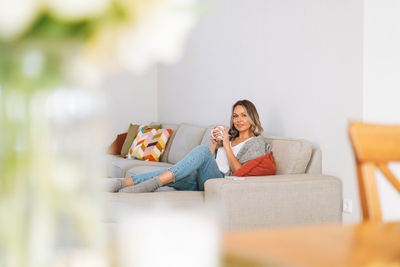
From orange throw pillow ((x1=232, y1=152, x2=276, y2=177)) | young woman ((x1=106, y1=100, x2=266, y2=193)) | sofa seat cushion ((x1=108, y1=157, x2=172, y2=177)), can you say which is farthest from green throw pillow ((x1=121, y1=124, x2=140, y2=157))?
orange throw pillow ((x1=232, y1=152, x2=276, y2=177))

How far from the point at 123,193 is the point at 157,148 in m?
2.33

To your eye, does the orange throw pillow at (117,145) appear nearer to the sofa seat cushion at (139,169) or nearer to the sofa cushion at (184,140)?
the sofa cushion at (184,140)

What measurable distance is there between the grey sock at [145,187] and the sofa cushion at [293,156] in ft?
2.75

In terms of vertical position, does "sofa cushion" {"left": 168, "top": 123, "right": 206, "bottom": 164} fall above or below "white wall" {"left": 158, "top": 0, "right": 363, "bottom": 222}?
below

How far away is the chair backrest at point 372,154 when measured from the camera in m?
1.25

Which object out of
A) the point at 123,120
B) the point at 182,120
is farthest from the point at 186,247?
the point at 123,120

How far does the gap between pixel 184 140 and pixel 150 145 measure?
2.05 ft

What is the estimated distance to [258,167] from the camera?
3.30 m

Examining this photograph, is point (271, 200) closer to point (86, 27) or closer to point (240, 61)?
point (240, 61)

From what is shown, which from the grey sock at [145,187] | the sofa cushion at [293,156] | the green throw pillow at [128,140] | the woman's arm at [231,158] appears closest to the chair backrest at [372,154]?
the sofa cushion at [293,156]

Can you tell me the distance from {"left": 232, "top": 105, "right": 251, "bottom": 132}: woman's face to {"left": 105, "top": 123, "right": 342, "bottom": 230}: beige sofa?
1.27 feet

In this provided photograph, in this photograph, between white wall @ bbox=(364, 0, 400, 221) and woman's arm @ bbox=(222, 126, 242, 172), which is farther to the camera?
woman's arm @ bbox=(222, 126, 242, 172)

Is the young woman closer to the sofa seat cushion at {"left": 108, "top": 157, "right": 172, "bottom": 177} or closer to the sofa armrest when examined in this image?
the sofa armrest

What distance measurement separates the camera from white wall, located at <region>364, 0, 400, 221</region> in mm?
2799
